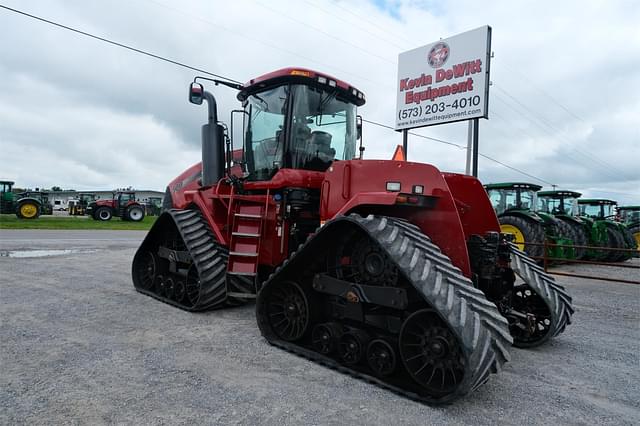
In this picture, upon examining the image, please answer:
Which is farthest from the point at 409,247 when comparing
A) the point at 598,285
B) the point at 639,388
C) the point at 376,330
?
the point at 598,285

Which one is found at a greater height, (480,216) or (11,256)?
(480,216)

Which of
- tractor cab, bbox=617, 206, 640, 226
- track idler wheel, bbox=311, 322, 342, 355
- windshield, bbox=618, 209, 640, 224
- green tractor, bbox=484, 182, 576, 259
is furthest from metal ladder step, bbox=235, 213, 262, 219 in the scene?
windshield, bbox=618, 209, 640, 224

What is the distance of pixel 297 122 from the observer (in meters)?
5.11

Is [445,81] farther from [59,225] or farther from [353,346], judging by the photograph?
Result: [59,225]

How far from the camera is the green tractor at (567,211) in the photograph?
496 inches

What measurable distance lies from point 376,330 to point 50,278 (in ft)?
21.4

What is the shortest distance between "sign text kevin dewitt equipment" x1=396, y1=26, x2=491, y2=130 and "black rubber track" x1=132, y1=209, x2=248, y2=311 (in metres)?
8.56

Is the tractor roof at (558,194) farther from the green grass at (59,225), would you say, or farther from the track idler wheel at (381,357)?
the green grass at (59,225)

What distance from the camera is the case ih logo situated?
1239 cm

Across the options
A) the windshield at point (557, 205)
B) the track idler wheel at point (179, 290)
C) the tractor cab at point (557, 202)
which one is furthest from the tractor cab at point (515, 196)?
the track idler wheel at point (179, 290)

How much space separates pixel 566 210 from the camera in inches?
604

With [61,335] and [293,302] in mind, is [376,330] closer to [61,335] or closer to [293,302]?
[293,302]

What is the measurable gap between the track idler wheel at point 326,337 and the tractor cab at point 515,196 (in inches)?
368

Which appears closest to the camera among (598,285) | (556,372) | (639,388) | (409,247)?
(409,247)
